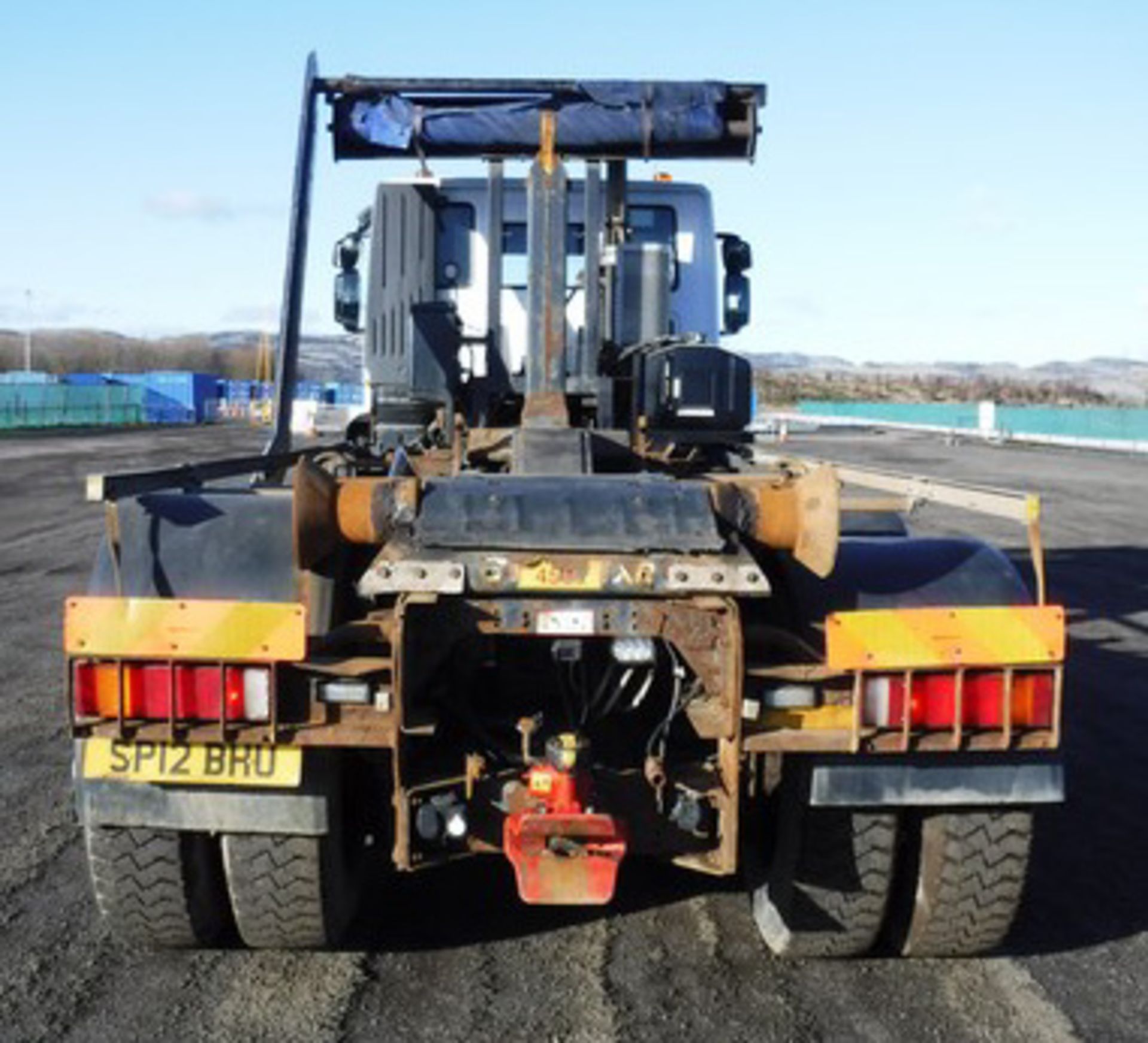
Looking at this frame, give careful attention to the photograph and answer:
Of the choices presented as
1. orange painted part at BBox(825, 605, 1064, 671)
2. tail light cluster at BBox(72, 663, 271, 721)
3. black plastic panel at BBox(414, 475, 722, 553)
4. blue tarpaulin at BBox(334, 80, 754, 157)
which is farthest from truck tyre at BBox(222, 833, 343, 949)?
blue tarpaulin at BBox(334, 80, 754, 157)

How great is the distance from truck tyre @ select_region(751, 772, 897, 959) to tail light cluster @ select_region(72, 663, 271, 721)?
1.50 meters

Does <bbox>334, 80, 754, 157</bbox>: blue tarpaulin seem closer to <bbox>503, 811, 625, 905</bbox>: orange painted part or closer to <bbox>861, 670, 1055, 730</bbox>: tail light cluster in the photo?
<bbox>861, 670, 1055, 730</bbox>: tail light cluster

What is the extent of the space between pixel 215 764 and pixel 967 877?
83.4 inches

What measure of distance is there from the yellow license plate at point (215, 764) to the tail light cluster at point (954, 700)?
1.51 meters

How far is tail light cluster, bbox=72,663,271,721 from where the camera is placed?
3.85 m

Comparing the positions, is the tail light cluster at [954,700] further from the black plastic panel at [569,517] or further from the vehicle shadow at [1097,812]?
the vehicle shadow at [1097,812]

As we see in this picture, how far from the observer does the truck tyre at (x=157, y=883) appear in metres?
4.22

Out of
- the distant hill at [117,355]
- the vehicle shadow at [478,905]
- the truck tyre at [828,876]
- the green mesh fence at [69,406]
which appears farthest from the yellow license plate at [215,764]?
the distant hill at [117,355]

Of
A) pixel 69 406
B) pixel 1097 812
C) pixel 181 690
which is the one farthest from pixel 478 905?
pixel 69 406

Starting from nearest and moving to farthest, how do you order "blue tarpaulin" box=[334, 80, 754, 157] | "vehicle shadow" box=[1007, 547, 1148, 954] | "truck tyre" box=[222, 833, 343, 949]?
"truck tyre" box=[222, 833, 343, 949] → "vehicle shadow" box=[1007, 547, 1148, 954] → "blue tarpaulin" box=[334, 80, 754, 157]

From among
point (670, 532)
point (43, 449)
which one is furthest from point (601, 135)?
point (43, 449)

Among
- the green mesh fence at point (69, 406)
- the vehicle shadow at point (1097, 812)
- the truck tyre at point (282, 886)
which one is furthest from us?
the green mesh fence at point (69, 406)

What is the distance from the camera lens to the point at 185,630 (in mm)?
3854

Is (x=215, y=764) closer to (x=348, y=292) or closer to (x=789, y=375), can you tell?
(x=348, y=292)
